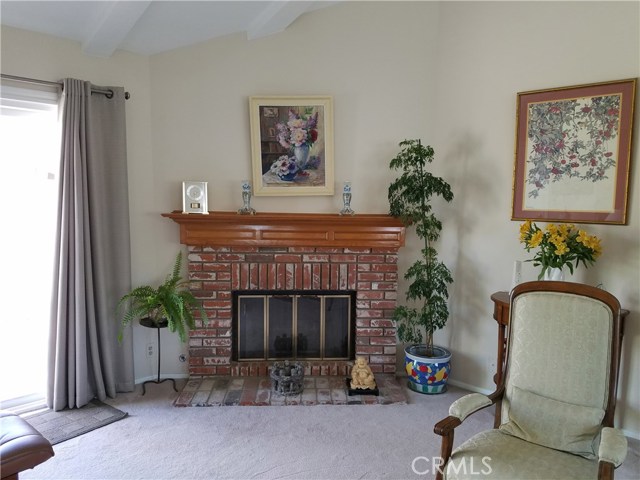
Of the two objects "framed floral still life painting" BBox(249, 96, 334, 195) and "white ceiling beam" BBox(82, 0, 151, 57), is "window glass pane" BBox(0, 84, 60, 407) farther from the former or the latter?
"framed floral still life painting" BBox(249, 96, 334, 195)

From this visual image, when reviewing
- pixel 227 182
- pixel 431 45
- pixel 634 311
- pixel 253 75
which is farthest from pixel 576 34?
pixel 227 182

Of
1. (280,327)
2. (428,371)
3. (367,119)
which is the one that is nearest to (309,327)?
(280,327)

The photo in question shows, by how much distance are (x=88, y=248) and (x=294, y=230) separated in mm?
1386

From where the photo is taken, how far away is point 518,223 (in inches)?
118

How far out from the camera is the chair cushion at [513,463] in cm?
161

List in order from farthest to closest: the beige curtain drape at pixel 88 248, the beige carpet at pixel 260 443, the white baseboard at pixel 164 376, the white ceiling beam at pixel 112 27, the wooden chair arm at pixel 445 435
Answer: the white baseboard at pixel 164 376
the beige curtain drape at pixel 88 248
the white ceiling beam at pixel 112 27
the beige carpet at pixel 260 443
the wooden chair arm at pixel 445 435

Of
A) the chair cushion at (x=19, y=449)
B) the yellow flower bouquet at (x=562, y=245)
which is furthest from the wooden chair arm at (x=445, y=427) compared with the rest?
the chair cushion at (x=19, y=449)

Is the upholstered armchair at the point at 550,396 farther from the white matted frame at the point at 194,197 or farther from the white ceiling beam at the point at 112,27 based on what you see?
the white ceiling beam at the point at 112,27

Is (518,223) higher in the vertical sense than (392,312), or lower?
higher

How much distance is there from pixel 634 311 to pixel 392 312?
60.6 inches

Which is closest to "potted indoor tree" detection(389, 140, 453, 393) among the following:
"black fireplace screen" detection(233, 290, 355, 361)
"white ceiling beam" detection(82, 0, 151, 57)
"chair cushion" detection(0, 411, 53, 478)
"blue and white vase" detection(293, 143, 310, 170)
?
"black fireplace screen" detection(233, 290, 355, 361)

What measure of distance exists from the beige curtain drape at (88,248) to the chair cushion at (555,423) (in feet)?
8.31

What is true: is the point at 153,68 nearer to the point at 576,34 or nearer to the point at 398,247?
the point at 398,247

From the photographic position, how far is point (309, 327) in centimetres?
350
